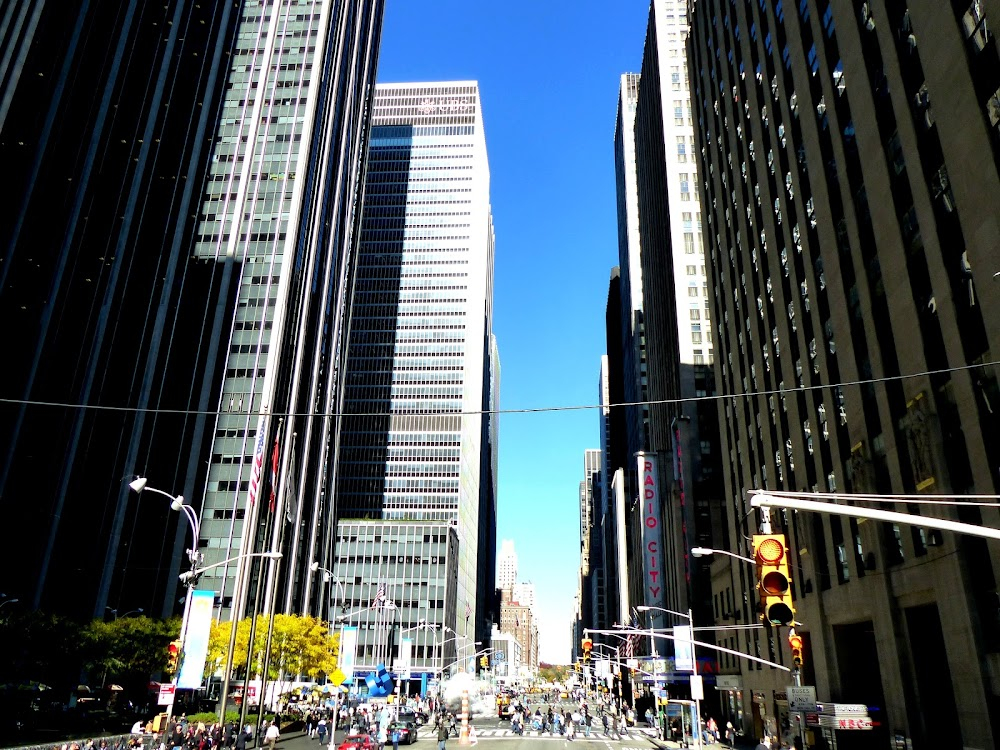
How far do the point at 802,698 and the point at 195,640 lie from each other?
2624 centimetres

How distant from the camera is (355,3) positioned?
5039 inches

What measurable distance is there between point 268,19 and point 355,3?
19724 mm

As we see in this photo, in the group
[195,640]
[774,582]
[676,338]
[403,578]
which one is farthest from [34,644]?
[403,578]

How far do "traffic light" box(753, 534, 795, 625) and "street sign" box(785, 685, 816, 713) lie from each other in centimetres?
2435

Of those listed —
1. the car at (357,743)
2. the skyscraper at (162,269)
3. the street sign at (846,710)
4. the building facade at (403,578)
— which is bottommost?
the car at (357,743)

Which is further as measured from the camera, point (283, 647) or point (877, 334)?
point (283, 647)

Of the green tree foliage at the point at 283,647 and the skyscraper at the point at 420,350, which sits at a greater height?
the skyscraper at the point at 420,350

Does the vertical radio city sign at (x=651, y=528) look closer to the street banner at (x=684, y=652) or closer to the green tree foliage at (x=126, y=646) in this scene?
the street banner at (x=684, y=652)

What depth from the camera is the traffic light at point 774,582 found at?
1088 centimetres

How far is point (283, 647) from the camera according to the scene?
203 feet

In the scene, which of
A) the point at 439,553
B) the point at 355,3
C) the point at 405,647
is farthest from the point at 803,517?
the point at 355,3

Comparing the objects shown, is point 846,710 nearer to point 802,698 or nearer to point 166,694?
point 802,698

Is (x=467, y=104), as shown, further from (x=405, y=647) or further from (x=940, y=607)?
A: (x=940, y=607)

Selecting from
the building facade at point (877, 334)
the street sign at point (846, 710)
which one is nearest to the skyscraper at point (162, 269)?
the street sign at point (846, 710)
